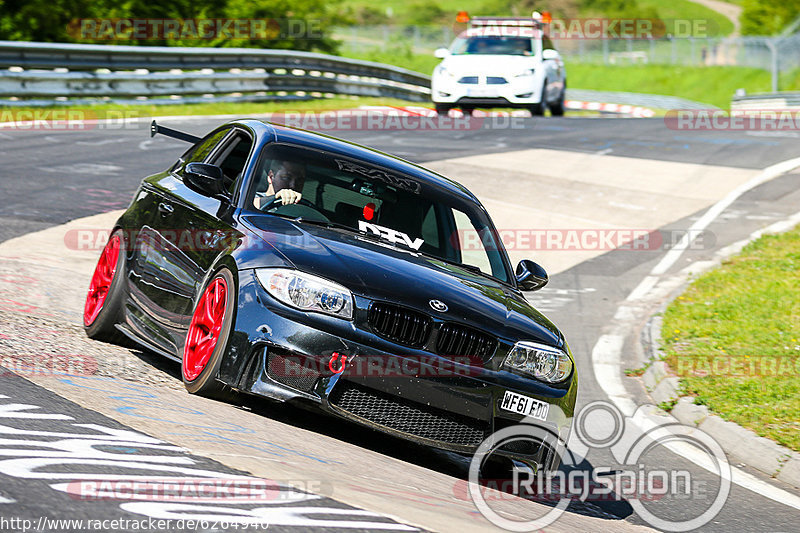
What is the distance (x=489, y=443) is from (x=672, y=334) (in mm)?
4987

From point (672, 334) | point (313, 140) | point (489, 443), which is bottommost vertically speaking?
point (672, 334)

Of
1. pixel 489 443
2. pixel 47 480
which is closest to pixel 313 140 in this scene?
pixel 489 443

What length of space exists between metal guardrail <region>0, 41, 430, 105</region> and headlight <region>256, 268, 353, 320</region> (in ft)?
50.8

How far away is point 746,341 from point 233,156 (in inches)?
197

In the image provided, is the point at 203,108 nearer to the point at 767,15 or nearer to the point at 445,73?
the point at 445,73

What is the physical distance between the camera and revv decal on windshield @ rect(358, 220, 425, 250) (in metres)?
6.66

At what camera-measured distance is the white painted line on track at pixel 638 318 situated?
687 cm

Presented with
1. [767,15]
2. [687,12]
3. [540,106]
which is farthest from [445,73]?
[687,12]

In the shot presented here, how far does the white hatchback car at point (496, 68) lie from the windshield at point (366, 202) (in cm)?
1600

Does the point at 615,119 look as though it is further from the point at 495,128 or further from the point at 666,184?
the point at 666,184

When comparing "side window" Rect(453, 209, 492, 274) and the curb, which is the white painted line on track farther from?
"side window" Rect(453, 209, 492, 274)

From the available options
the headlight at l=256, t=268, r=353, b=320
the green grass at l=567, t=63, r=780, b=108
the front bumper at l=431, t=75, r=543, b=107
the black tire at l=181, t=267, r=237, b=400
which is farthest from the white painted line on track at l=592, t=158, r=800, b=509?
the green grass at l=567, t=63, r=780, b=108

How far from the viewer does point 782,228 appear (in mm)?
15648

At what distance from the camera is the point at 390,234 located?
673 centimetres
